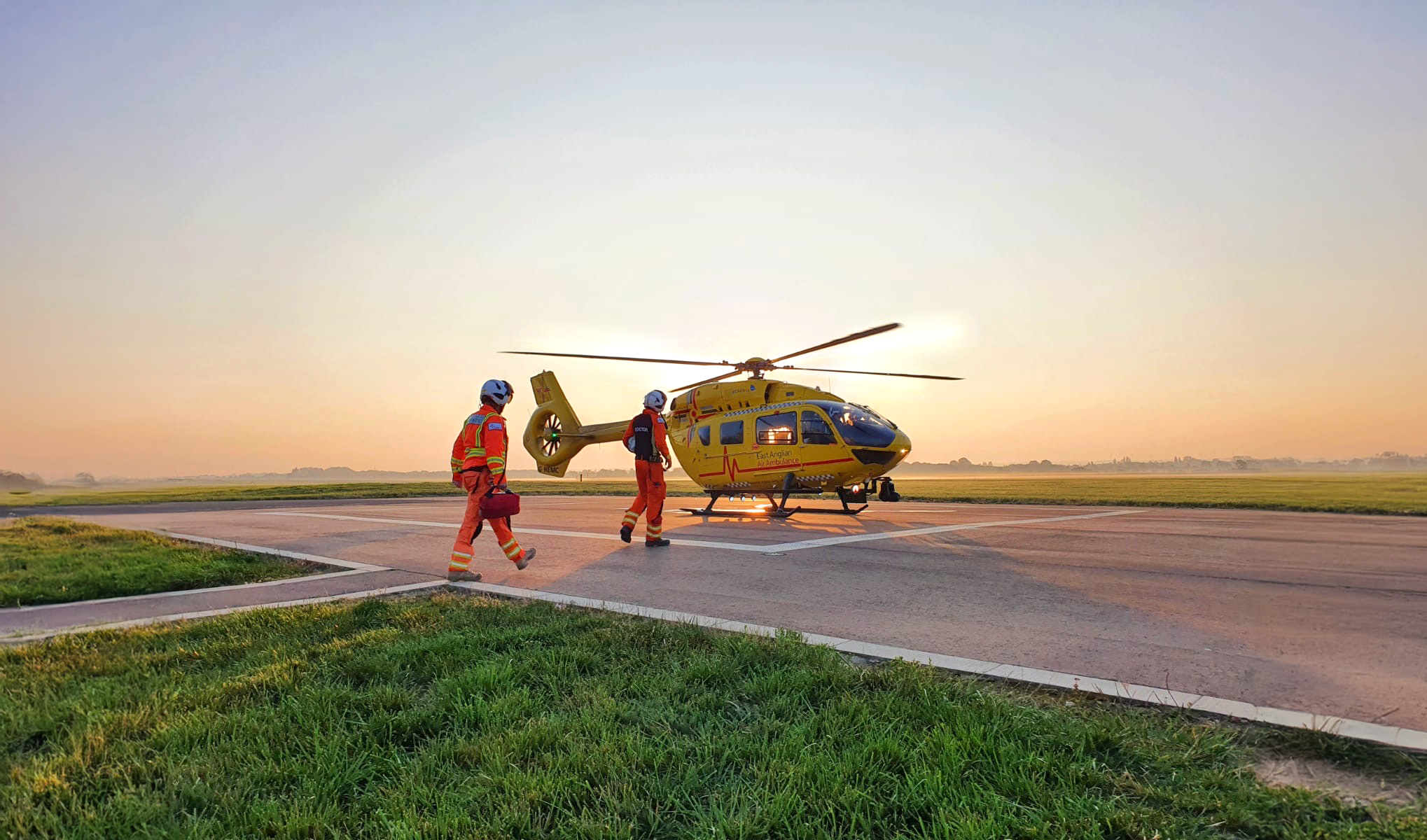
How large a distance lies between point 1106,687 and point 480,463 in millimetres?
6230

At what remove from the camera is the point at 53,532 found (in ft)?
37.5

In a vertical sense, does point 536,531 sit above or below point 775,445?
below

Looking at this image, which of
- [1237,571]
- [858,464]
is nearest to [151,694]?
[1237,571]

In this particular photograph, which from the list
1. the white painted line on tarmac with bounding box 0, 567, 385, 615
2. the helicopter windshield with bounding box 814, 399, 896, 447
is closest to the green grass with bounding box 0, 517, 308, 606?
the white painted line on tarmac with bounding box 0, 567, 385, 615

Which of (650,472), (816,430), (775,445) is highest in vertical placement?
(816,430)

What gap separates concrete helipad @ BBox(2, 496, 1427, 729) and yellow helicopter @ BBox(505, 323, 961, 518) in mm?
1117

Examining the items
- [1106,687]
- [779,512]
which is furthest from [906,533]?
[1106,687]

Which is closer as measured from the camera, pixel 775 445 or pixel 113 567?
pixel 113 567

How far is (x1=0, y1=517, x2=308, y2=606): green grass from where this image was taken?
21.0ft

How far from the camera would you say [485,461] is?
7328 mm

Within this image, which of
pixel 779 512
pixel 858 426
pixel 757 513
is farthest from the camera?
pixel 757 513

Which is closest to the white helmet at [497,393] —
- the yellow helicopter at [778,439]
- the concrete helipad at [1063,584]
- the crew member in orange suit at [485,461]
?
the crew member in orange suit at [485,461]

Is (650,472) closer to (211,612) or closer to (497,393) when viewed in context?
(497,393)

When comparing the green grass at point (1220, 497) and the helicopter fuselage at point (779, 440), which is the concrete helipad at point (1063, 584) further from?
the green grass at point (1220, 497)
